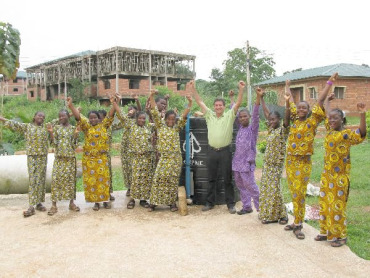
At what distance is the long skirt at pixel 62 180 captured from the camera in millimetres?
5523

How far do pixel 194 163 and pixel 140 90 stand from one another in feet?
70.7

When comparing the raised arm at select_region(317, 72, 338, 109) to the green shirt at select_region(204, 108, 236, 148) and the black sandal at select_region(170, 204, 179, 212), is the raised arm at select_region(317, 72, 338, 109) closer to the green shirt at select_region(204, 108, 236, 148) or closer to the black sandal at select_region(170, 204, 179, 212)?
the green shirt at select_region(204, 108, 236, 148)

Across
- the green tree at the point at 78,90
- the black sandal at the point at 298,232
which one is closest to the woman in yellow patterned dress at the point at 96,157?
the black sandal at the point at 298,232

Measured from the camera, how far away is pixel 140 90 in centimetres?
2675

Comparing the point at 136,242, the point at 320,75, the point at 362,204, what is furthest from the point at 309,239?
the point at 320,75

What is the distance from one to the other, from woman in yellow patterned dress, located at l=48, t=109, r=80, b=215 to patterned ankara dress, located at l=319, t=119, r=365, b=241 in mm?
3443

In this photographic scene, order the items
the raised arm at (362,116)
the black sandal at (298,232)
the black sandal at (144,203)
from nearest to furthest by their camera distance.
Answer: the raised arm at (362,116) < the black sandal at (298,232) < the black sandal at (144,203)

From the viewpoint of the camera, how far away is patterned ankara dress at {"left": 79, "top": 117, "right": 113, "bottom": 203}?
5.54m

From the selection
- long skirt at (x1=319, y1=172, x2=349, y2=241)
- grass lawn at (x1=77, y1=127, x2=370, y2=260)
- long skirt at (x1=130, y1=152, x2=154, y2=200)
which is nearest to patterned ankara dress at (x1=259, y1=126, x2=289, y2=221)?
long skirt at (x1=319, y1=172, x2=349, y2=241)

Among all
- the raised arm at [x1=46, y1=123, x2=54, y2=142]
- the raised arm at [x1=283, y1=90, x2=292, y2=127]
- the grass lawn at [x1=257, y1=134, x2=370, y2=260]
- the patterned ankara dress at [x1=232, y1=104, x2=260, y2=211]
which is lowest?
the grass lawn at [x1=257, y1=134, x2=370, y2=260]

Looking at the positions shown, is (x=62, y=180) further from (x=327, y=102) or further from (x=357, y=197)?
(x=357, y=197)

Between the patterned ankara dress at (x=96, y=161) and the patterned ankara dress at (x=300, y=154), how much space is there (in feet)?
8.72

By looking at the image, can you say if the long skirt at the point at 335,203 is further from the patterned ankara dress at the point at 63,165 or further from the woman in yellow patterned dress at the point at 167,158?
the patterned ankara dress at the point at 63,165

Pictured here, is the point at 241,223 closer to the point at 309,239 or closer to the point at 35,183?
the point at 309,239
